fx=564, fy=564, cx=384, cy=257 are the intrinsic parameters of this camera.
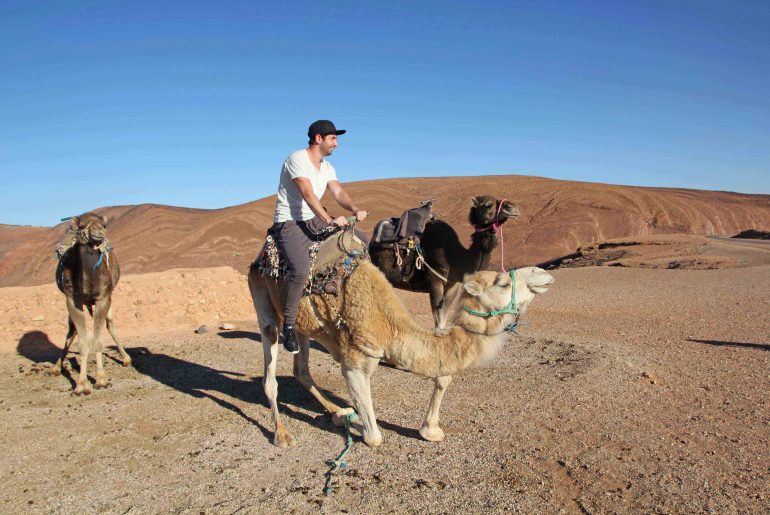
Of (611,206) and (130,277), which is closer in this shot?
(130,277)

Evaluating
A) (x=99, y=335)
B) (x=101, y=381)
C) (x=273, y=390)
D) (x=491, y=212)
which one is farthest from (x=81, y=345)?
(x=491, y=212)

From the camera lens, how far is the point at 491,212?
27.9 ft

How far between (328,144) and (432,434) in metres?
3.29

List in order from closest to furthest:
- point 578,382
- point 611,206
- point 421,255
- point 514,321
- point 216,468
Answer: point 514,321 < point 216,468 < point 578,382 < point 421,255 < point 611,206

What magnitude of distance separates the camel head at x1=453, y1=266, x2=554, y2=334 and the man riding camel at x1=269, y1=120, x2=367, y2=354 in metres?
1.45

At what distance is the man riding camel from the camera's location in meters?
5.91

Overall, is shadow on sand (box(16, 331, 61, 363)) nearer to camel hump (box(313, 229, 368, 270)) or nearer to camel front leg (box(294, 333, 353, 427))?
camel front leg (box(294, 333, 353, 427))

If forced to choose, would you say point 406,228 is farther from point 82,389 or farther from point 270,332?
point 82,389

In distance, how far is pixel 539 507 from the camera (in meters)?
4.64

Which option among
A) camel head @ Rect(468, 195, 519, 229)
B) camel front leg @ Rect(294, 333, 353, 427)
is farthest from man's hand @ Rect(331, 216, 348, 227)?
camel head @ Rect(468, 195, 519, 229)

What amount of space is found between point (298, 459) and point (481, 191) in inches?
1348

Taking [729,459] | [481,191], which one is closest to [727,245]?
[481,191]

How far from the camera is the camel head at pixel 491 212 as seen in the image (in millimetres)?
8414

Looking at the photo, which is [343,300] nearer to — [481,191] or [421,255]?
[421,255]
